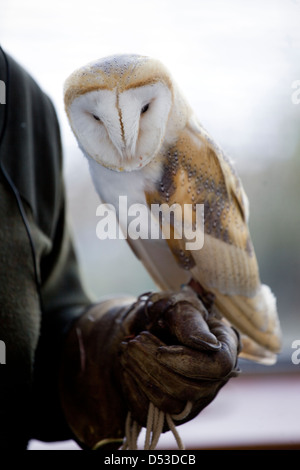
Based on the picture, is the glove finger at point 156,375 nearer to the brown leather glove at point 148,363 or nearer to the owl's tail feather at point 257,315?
the brown leather glove at point 148,363

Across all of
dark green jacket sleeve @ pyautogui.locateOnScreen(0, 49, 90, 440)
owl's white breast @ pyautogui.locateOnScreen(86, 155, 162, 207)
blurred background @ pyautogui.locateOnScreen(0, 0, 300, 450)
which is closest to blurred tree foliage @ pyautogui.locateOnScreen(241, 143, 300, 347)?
blurred background @ pyautogui.locateOnScreen(0, 0, 300, 450)

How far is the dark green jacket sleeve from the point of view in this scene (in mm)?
707

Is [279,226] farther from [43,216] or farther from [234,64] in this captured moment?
[43,216]

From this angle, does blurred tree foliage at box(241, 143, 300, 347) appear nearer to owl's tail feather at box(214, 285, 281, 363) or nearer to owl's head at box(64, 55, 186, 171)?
owl's tail feather at box(214, 285, 281, 363)

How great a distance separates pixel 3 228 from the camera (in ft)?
2.22

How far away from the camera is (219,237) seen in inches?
A: 21.6

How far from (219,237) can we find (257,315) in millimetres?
112

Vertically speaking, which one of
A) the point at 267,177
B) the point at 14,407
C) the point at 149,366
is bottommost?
the point at 14,407

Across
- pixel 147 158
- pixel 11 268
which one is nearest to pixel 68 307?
pixel 11 268

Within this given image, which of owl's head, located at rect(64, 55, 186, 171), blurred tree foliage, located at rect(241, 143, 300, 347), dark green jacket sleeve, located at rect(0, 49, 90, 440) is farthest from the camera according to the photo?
dark green jacket sleeve, located at rect(0, 49, 90, 440)

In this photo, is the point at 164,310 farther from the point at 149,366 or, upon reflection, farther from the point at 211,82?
the point at 211,82

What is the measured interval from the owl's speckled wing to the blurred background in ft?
0.05

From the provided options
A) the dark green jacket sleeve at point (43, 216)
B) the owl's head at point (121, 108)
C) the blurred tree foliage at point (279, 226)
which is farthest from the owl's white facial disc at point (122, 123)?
the dark green jacket sleeve at point (43, 216)

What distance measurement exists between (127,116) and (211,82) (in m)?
0.14
